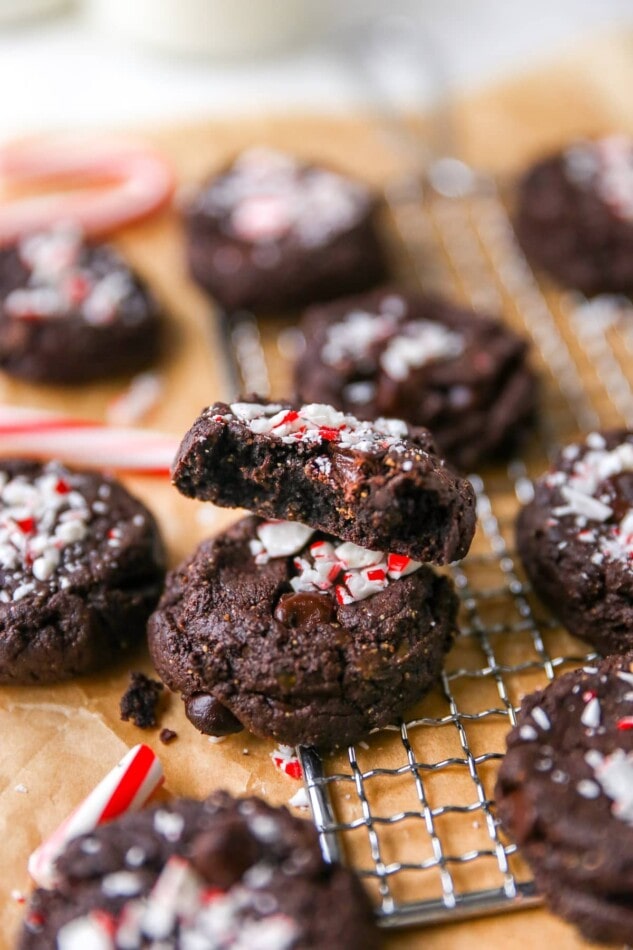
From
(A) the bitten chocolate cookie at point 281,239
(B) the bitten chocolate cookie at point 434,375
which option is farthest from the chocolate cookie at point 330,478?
(A) the bitten chocolate cookie at point 281,239

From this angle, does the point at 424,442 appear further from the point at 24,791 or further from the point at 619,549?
the point at 24,791

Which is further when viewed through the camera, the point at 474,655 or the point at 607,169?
the point at 607,169

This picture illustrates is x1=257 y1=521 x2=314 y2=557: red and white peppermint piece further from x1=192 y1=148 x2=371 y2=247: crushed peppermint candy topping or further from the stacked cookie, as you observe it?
x1=192 y1=148 x2=371 y2=247: crushed peppermint candy topping

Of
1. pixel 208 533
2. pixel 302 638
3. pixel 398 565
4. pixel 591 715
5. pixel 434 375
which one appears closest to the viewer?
pixel 591 715

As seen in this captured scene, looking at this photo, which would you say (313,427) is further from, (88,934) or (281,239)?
(281,239)

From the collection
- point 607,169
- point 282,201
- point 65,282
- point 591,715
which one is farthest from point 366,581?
point 607,169

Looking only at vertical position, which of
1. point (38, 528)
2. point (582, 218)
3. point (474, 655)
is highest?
point (38, 528)

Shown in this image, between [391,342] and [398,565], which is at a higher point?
[398,565]

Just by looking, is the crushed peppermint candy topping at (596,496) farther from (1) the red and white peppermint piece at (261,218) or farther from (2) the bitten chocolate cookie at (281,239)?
(1) the red and white peppermint piece at (261,218)
